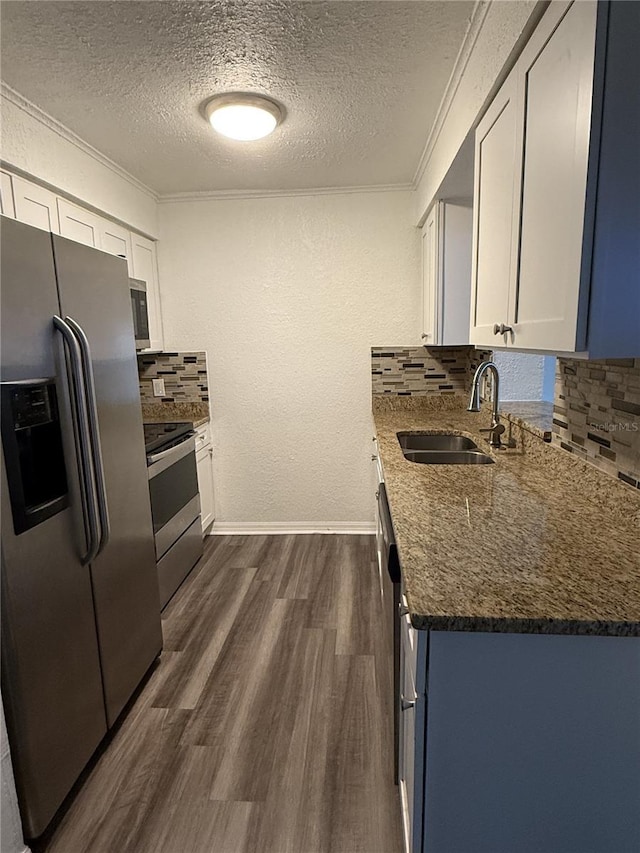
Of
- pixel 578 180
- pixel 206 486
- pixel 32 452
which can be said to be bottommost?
pixel 206 486

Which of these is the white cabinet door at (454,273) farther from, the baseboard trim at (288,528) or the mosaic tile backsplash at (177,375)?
the mosaic tile backsplash at (177,375)

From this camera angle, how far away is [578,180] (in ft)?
3.19

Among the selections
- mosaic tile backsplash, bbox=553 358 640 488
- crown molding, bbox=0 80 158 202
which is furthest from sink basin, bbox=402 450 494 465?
crown molding, bbox=0 80 158 202

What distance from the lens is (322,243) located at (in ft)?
10.6

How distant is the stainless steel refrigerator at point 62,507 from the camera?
4.13ft

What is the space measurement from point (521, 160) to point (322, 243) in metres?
2.13

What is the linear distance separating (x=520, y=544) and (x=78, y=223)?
2515 mm

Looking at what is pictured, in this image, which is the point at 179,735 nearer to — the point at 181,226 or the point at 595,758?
the point at 595,758

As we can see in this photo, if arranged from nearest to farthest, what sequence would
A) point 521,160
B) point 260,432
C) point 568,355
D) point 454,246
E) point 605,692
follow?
point 605,692, point 568,355, point 521,160, point 454,246, point 260,432

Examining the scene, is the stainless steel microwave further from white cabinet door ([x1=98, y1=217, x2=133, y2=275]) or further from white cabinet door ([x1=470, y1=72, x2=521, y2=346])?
white cabinet door ([x1=470, y1=72, x2=521, y2=346])

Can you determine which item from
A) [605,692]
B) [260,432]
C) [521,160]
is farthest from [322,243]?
[605,692]

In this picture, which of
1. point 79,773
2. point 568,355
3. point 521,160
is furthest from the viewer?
point 79,773

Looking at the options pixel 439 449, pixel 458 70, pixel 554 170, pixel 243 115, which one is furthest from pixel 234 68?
pixel 439 449

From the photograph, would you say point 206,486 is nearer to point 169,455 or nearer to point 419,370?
point 169,455
